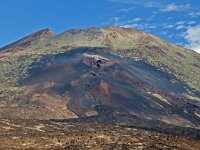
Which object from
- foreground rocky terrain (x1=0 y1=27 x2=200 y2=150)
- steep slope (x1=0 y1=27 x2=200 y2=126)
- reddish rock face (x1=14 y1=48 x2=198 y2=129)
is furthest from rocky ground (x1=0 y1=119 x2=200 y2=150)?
reddish rock face (x1=14 y1=48 x2=198 y2=129)

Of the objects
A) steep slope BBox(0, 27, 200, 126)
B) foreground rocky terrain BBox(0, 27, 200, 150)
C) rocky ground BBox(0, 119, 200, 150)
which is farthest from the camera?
steep slope BBox(0, 27, 200, 126)

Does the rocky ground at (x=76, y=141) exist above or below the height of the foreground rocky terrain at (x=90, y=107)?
below

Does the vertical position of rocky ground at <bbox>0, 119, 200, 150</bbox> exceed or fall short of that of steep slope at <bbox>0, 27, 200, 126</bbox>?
it falls short

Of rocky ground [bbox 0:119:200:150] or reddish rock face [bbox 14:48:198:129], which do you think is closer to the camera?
rocky ground [bbox 0:119:200:150]

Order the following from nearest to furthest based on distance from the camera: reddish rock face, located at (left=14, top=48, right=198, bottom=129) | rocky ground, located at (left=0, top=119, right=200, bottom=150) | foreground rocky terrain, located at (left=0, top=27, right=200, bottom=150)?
rocky ground, located at (left=0, top=119, right=200, bottom=150)
foreground rocky terrain, located at (left=0, top=27, right=200, bottom=150)
reddish rock face, located at (left=14, top=48, right=198, bottom=129)

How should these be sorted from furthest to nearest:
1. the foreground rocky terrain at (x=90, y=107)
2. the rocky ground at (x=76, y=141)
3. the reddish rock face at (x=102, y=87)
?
the reddish rock face at (x=102, y=87)
the foreground rocky terrain at (x=90, y=107)
the rocky ground at (x=76, y=141)

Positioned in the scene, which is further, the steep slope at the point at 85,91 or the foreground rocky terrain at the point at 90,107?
the steep slope at the point at 85,91

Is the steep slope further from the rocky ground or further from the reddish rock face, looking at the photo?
the rocky ground

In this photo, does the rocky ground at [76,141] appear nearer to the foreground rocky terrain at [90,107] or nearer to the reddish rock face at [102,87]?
the foreground rocky terrain at [90,107]

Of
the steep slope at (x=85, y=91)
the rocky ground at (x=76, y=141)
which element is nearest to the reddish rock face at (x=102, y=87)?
the steep slope at (x=85, y=91)

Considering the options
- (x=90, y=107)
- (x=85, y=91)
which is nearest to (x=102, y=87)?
(x=85, y=91)

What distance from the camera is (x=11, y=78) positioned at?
594ft

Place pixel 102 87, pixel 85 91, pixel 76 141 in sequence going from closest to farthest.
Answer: pixel 76 141 < pixel 85 91 < pixel 102 87

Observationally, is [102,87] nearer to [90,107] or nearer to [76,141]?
[90,107]
